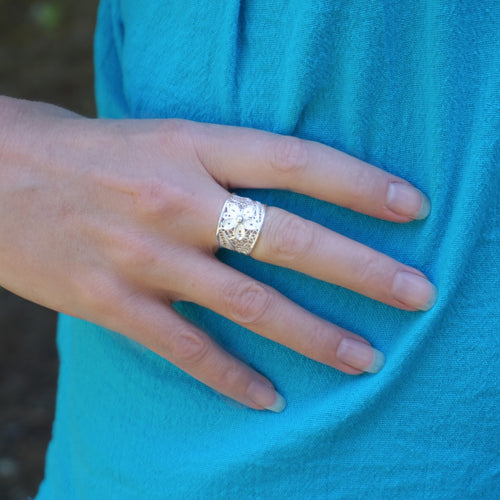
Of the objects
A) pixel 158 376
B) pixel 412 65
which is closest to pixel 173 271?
pixel 158 376

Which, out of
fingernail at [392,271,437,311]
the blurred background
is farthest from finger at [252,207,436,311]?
the blurred background

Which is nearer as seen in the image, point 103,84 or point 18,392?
point 103,84

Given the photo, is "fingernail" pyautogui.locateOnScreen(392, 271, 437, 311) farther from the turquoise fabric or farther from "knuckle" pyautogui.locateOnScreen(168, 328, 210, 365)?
"knuckle" pyautogui.locateOnScreen(168, 328, 210, 365)

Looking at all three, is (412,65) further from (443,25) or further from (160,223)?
(160,223)

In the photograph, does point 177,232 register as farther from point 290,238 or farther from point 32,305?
point 32,305

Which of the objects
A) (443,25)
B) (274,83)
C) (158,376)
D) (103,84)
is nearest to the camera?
(443,25)

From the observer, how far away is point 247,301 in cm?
84

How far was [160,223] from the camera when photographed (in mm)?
856

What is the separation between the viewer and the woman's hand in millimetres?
815

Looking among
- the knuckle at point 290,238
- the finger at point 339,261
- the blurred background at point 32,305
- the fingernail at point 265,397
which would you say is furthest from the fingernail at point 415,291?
the blurred background at point 32,305

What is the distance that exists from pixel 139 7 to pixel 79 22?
3.41 m

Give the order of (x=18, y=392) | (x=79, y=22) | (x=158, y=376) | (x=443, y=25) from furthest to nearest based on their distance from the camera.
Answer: (x=79, y=22) < (x=18, y=392) < (x=158, y=376) < (x=443, y=25)

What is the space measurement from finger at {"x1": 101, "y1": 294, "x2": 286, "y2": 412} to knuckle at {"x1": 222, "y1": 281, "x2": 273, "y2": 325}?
73mm

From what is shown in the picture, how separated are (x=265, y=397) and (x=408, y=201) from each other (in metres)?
0.33
